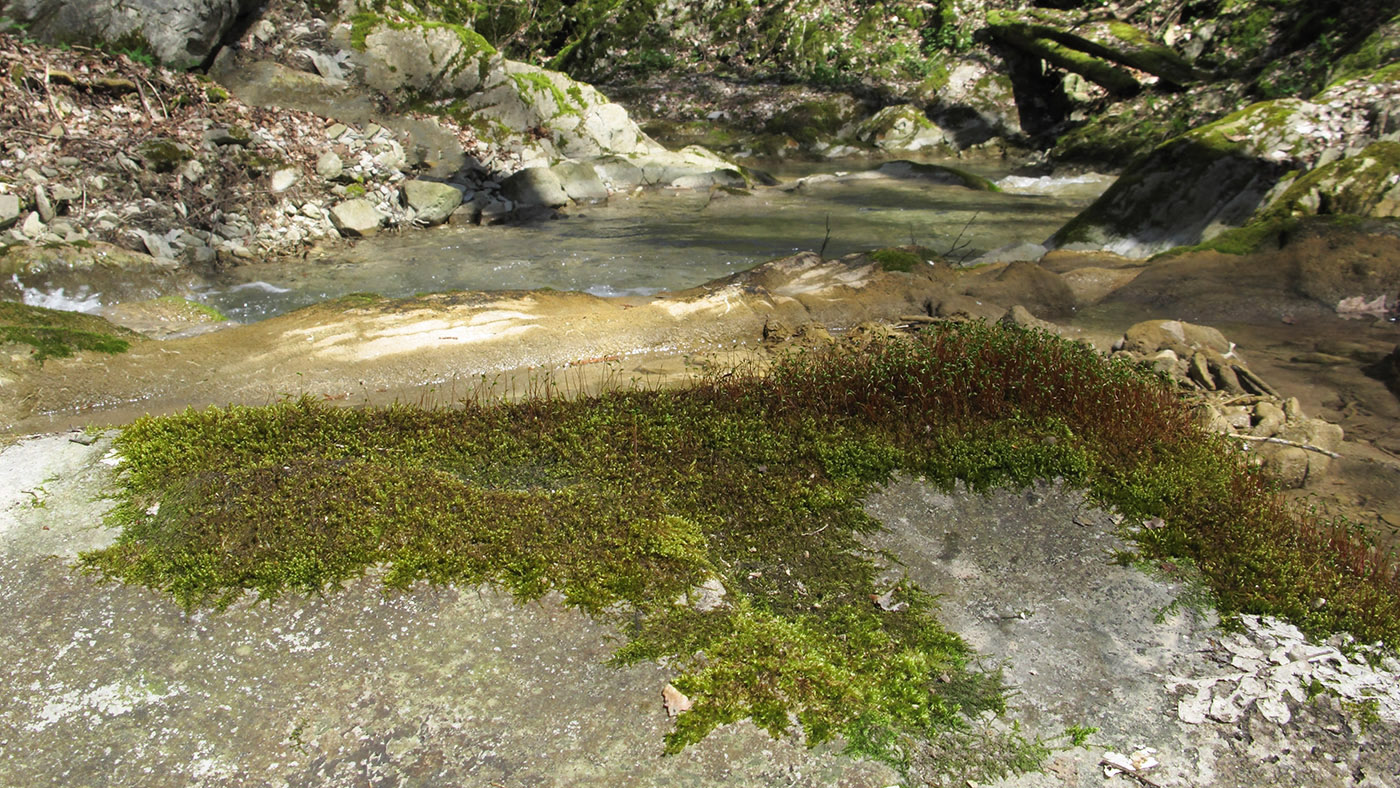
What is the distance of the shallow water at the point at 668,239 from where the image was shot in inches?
492

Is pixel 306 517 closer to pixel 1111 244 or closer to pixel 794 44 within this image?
pixel 1111 244

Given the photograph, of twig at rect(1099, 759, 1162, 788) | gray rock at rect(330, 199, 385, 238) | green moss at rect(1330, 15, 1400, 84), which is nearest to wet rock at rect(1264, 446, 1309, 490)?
twig at rect(1099, 759, 1162, 788)

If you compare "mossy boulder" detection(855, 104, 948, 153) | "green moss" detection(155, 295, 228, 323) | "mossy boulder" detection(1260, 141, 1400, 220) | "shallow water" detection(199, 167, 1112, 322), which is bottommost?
"shallow water" detection(199, 167, 1112, 322)

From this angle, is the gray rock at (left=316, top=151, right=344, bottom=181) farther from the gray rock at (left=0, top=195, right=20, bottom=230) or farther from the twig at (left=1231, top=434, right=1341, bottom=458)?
the twig at (left=1231, top=434, right=1341, bottom=458)

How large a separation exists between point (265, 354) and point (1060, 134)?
78.3ft

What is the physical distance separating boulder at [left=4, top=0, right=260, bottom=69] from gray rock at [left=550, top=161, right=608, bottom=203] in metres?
7.25

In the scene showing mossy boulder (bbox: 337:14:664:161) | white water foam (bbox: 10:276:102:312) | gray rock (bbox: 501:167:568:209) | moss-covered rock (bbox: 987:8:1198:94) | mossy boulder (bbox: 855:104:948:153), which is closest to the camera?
white water foam (bbox: 10:276:102:312)

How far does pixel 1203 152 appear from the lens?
12477 mm

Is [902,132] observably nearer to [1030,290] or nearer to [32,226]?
[1030,290]

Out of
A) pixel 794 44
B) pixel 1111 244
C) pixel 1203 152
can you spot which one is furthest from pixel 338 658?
pixel 794 44

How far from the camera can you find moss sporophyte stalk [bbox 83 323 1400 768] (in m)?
3.88

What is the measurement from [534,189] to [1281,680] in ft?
53.6

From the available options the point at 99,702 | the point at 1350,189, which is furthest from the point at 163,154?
the point at 1350,189

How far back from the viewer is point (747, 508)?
16.6ft
